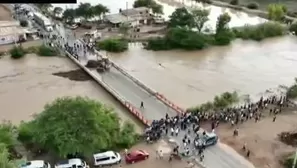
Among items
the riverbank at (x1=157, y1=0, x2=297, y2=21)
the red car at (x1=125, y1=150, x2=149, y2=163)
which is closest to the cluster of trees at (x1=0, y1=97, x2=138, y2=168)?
the red car at (x1=125, y1=150, x2=149, y2=163)

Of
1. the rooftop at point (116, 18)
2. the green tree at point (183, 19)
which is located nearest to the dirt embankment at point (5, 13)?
the rooftop at point (116, 18)

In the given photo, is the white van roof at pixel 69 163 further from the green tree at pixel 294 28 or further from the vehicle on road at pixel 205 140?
the green tree at pixel 294 28

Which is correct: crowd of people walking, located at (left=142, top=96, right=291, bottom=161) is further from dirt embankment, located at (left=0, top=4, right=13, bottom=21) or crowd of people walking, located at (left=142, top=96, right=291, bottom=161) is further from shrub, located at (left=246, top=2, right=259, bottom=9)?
shrub, located at (left=246, top=2, right=259, bottom=9)

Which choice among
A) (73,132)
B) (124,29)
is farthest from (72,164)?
(124,29)

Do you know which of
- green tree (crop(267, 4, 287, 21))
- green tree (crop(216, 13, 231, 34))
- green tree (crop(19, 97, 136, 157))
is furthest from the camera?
green tree (crop(267, 4, 287, 21))

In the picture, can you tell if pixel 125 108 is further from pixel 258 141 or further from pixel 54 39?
pixel 54 39

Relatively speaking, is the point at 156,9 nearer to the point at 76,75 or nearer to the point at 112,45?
the point at 112,45

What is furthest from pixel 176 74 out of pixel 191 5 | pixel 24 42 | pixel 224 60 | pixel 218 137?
pixel 191 5
